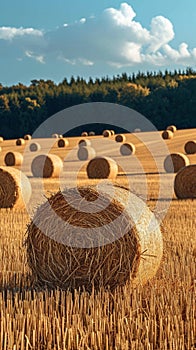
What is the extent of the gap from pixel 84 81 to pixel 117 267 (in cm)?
8170

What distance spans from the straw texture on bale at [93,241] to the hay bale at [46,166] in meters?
17.6

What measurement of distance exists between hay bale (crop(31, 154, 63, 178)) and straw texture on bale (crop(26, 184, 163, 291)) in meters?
17.6

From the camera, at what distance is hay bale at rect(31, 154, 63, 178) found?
24.4 m

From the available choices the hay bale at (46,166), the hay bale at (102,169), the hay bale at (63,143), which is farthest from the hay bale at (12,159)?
the hay bale at (63,143)

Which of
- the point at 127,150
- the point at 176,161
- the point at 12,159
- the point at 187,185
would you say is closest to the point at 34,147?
the point at 127,150

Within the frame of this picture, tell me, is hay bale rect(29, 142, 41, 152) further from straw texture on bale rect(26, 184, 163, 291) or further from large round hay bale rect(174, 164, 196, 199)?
straw texture on bale rect(26, 184, 163, 291)

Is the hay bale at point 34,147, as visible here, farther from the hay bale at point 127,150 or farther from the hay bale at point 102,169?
the hay bale at point 102,169

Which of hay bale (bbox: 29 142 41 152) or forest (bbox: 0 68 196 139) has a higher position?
forest (bbox: 0 68 196 139)

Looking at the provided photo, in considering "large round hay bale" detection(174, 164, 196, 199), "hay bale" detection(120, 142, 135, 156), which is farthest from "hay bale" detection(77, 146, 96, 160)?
"large round hay bale" detection(174, 164, 196, 199)

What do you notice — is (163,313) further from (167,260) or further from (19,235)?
(19,235)

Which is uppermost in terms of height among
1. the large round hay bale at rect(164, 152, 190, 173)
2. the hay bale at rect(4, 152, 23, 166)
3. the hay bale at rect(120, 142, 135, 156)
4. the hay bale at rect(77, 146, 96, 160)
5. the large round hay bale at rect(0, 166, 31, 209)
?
the hay bale at rect(120, 142, 135, 156)

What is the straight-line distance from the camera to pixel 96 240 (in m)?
6.49

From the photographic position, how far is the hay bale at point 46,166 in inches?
961

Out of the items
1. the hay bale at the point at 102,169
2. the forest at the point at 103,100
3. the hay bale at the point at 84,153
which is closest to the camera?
the hay bale at the point at 102,169
